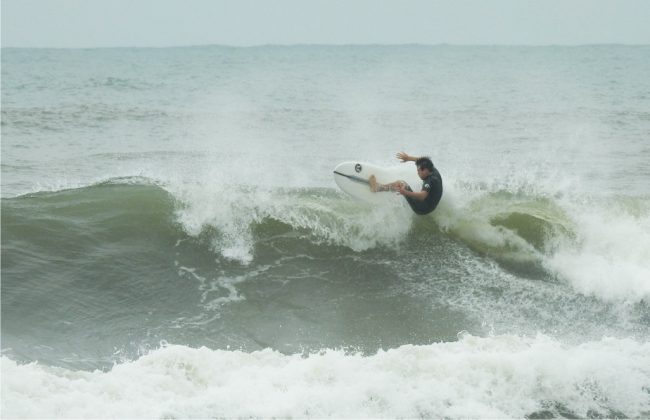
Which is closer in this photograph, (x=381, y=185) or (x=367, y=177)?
(x=381, y=185)

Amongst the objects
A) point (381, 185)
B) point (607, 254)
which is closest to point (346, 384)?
point (381, 185)

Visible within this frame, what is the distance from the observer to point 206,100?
1136 inches

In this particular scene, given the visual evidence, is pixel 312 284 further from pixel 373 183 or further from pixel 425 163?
pixel 425 163

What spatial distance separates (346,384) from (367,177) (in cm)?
443

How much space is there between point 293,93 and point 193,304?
23.4 meters

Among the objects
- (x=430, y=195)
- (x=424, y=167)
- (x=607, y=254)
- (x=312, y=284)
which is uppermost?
(x=424, y=167)

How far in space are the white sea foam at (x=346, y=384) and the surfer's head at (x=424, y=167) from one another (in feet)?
10.1

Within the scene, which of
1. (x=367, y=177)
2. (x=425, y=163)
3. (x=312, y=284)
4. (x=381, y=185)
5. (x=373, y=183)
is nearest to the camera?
(x=312, y=284)

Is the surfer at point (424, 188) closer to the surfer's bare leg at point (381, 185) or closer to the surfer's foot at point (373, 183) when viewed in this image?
the surfer's bare leg at point (381, 185)

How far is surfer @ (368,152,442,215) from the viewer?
9.32 m

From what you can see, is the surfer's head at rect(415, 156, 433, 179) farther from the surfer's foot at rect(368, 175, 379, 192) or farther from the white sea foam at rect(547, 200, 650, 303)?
the white sea foam at rect(547, 200, 650, 303)

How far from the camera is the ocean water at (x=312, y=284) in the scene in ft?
19.8

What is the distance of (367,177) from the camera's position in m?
10.0

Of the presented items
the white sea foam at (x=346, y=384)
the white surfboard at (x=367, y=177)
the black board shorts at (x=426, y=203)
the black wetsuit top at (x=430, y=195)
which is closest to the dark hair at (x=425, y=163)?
the black wetsuit top at (x=430, y=195)
